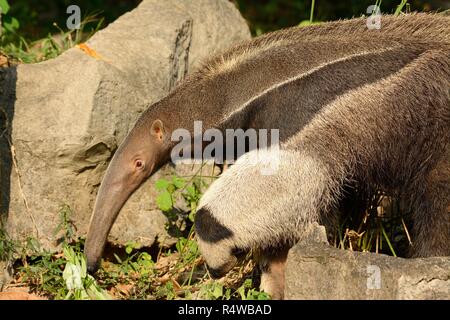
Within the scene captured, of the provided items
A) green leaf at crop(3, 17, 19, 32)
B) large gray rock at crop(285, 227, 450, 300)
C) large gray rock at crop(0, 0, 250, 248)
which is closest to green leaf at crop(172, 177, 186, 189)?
large gray rock at crop(0, 0, 250, 248)

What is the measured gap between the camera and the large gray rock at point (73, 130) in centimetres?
751

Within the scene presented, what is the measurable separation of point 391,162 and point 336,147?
45cm

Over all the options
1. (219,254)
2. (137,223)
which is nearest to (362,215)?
(219,254)

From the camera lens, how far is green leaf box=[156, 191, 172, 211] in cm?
755

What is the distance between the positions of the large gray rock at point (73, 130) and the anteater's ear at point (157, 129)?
3.40ft

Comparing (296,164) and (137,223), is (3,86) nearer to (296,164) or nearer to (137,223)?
(137,223)

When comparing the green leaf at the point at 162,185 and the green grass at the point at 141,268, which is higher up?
the green leaf at the point at 162,185

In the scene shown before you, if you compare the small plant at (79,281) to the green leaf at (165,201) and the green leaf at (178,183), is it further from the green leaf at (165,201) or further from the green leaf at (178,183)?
the green leaf at (178,183)

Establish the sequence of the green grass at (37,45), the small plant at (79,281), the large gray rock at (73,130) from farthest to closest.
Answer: the green grass at (37,45)
the large gray rock at (73,130)
the small plant at (79,281)

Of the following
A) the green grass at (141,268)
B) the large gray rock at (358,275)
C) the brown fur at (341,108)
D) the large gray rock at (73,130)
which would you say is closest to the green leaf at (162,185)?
the green grass at (141,268)

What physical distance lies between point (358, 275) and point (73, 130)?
2987 mm

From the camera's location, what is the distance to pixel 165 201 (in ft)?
24.8

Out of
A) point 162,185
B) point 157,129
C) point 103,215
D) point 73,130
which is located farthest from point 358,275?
point 73,130

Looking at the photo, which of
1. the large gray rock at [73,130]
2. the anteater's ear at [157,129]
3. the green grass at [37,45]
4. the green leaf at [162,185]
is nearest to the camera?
the anteater's ear at [157,129]
